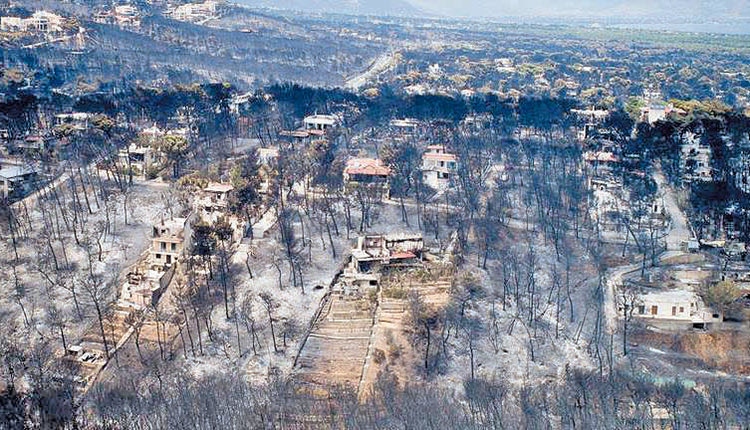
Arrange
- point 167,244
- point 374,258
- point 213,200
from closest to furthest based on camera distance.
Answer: point 374,258
point 167,244
point 213,200

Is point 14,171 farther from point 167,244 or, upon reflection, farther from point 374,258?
point 374,258

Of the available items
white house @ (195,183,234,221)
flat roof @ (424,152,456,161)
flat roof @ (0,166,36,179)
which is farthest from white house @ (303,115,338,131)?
flat roof @ (0,166,36,179)

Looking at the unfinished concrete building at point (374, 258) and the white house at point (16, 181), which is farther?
the white house at point (16, 181)

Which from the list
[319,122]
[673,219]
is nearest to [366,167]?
[319,122]

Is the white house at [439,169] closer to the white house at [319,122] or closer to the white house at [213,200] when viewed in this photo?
the white house at [319,122]

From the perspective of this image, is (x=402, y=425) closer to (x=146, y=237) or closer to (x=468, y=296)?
(x=468, y=296)

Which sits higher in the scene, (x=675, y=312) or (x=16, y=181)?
(x=16, y=181)

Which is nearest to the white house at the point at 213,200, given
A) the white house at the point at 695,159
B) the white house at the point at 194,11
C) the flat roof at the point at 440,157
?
the flat roof at the point at 440,157

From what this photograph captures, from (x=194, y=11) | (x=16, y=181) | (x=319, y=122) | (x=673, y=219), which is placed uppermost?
(x=194, y=11)

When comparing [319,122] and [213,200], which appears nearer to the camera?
[213,200]

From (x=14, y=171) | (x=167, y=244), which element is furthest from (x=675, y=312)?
(x=14, y=171)

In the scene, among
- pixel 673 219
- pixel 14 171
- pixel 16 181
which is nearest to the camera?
pixel 673 219
